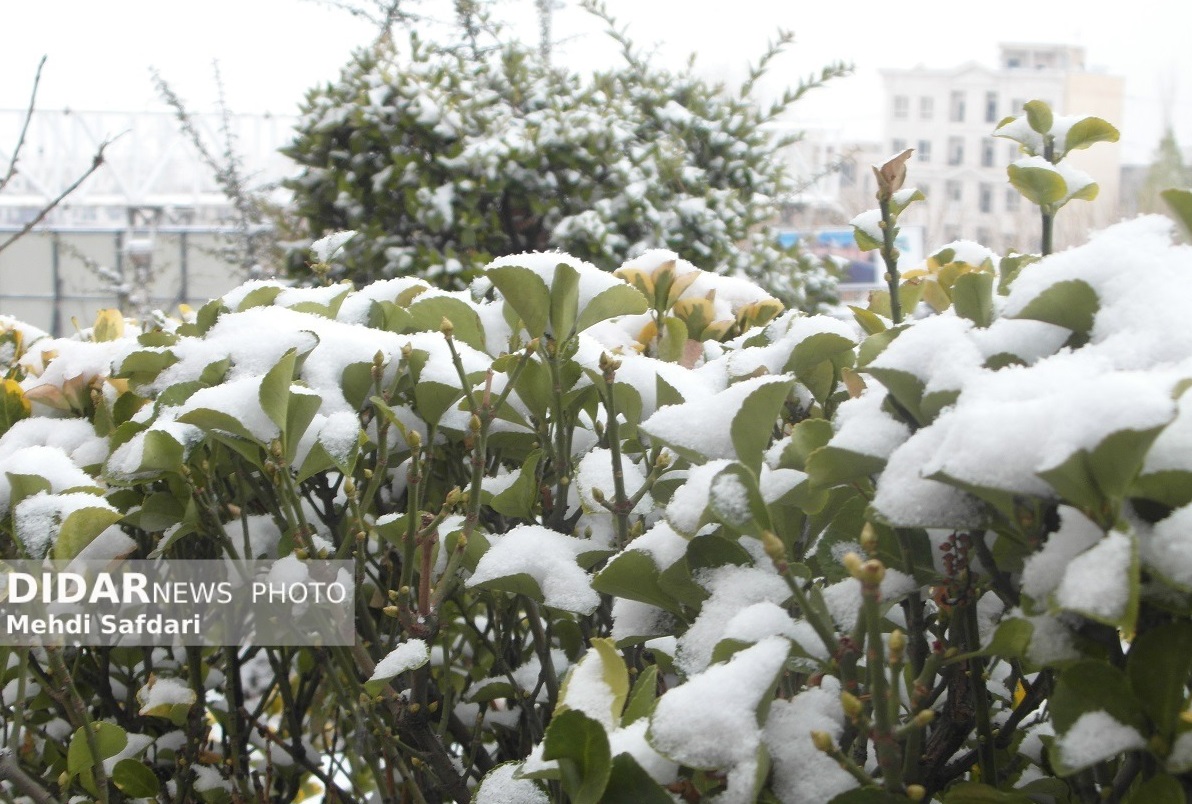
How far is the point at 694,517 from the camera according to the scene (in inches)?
21.6

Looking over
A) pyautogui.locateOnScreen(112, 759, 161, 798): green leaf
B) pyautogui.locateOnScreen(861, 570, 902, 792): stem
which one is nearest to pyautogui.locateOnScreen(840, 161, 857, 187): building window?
pyautogui.locateOnScreen(112, 759, 161, 798): green leaf

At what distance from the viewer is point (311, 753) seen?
1.30 meters

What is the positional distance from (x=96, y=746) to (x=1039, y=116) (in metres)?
0.87

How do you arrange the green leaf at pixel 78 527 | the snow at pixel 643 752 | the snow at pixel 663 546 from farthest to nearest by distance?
1. the green leaf at pixel 78 527
2. the snow at pixel 663 546
3. the snow at pixel 643 752

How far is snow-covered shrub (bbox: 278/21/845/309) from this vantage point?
2.79 metres

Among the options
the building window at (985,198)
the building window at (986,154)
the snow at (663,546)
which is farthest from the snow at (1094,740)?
the building window at (986,154)

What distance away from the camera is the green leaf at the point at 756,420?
0.56 metres

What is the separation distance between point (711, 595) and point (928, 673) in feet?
0.44

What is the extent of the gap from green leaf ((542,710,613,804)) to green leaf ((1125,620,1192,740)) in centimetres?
23

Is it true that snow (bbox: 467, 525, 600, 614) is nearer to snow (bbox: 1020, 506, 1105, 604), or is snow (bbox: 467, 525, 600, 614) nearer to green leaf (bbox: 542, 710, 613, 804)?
green leaf (bbox: 542, 710, 613, 804)

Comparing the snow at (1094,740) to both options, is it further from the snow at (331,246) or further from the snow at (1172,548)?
the snow at (331,246)

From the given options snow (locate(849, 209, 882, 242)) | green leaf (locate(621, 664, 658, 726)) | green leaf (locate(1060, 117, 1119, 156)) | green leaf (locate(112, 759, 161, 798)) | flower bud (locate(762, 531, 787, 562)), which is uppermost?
green leaf (locate(1060, 117, 1119, 156))

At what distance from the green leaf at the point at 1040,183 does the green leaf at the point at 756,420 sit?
31cm

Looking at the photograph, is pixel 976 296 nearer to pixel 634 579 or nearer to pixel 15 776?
pixel 634 579
